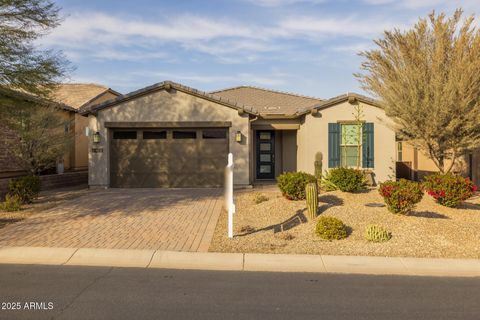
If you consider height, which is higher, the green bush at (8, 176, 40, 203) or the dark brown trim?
the dark brown trim

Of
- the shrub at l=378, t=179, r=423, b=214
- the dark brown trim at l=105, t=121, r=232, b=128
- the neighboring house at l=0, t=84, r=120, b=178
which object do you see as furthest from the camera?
the dark brown trim at l=105, t=121, r=232, b=128

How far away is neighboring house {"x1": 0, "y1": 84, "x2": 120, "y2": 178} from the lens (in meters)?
16.2

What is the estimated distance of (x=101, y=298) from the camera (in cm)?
540

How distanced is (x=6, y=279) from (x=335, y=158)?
13.3 m

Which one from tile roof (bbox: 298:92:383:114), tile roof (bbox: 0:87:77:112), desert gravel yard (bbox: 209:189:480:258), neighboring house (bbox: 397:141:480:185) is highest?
tile roof (bbox: 298:92:383:114)

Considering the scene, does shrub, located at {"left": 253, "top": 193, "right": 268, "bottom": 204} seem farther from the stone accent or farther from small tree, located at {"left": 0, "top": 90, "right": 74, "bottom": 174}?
the stone accent

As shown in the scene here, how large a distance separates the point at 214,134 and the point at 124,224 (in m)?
7.76

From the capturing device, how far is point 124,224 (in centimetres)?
998

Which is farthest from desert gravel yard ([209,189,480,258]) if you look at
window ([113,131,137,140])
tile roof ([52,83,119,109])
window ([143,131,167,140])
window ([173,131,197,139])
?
tile roof ([52,83,119,109])

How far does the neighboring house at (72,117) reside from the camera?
1616 centimetres

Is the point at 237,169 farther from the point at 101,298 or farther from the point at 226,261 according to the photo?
the point at 101,298

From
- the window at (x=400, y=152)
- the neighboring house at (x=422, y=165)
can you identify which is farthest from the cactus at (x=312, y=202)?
the window at (x=400, y=152)

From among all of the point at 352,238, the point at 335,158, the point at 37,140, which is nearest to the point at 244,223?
the point at 352,238

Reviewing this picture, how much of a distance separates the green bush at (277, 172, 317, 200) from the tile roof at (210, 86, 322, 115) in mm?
7859
